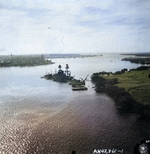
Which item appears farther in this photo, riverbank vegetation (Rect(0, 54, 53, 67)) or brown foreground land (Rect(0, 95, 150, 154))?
riverbank vegetation (Rect(0, 54, 53, 67))

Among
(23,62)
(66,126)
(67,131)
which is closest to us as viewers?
(67,131)

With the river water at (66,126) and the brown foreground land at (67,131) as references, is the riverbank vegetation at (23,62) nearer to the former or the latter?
the river water at (66,126)

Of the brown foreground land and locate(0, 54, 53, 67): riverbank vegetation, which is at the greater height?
locate(0, 54, 53, 67): riverbank vegetation

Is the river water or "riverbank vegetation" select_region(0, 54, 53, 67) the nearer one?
the river water

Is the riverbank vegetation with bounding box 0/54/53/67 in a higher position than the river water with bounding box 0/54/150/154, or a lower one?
higher

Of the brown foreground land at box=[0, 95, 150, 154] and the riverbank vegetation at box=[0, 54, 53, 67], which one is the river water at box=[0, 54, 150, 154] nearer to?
the brown foreground land at box=[0, 95, 150, 154]

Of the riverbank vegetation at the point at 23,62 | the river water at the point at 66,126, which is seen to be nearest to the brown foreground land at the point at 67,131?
the river water at the point at 66,126

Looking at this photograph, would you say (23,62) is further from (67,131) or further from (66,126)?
(67,131)

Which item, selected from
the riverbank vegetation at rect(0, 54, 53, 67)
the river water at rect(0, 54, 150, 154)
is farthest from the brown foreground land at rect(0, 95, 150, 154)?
the riverbank vegetation at rect(0, 54, 53, 67)

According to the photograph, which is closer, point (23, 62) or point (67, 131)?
point (67, 131)

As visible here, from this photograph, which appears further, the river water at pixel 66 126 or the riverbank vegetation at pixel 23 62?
the riverbank vegetation at pixel 23 62

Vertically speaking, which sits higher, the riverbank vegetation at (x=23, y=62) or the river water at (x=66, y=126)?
the riverbank vegetation at (x=23, y=62)

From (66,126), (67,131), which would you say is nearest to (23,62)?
(66,126)
